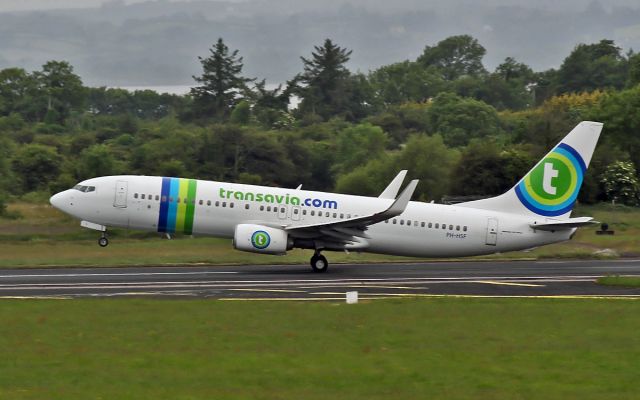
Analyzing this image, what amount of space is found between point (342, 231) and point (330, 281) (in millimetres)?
3367

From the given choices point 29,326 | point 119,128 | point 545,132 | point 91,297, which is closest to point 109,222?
point 91,297

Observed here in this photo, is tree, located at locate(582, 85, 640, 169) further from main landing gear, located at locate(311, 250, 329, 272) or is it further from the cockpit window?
the cockpit window

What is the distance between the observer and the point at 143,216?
40.0 m

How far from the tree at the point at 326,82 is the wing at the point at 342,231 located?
11426 cm

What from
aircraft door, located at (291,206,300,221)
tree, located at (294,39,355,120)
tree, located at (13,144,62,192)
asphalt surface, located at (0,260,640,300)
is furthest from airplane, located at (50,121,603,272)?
tree, located at (294,39,355,120)

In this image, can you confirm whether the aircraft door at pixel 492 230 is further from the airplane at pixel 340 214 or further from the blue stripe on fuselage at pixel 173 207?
the blue stripe on fuselage at pixel 173 207

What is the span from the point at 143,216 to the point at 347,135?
5243 cm

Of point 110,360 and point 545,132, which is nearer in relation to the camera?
point 110,360

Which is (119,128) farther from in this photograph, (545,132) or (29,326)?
(29,326)

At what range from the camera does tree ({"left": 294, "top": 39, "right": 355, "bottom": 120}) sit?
509 feet

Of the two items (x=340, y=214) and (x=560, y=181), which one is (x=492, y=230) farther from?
(x=340, y=214)

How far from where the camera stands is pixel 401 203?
37469mm

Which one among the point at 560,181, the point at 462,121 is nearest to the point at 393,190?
the point at 560,181

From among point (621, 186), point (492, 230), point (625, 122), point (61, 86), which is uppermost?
point (61, 86)
